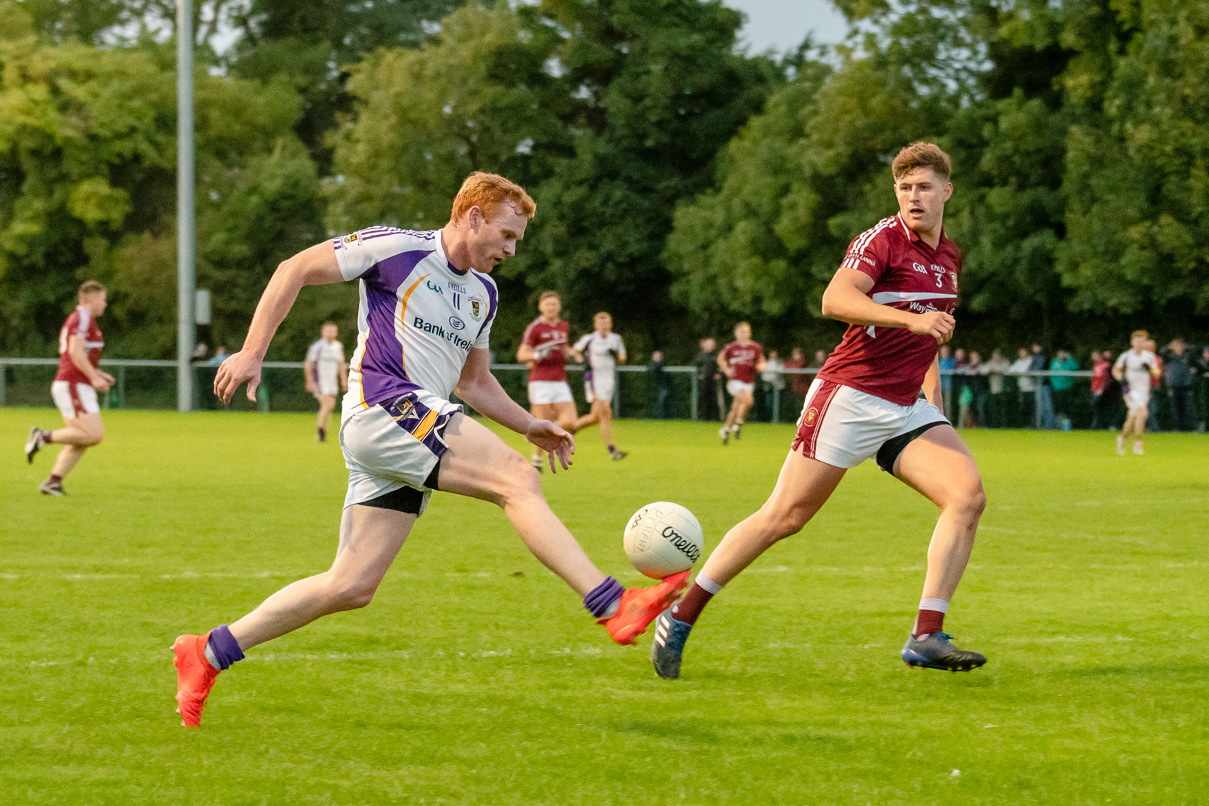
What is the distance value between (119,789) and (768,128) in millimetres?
37383

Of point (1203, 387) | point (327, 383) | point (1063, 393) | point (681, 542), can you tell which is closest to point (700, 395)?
point (1063, 393)

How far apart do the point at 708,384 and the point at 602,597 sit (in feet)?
101

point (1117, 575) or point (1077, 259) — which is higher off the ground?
point (1077, 259)

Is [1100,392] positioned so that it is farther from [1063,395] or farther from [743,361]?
[743,361]

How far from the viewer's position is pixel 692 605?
635 centimetres

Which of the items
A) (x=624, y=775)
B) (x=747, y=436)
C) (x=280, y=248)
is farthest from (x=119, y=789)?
(x=280, y=248)

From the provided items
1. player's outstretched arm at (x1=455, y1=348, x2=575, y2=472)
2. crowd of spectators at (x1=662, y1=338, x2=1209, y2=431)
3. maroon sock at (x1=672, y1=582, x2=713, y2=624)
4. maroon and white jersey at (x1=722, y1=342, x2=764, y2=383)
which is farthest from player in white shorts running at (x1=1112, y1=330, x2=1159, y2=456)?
player's outstretched arm at (x1=455, y1=348, x2=575, y2=472)

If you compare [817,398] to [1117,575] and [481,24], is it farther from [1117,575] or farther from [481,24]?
[481,24]

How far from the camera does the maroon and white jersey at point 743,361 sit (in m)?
27.5

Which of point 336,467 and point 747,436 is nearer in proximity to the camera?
point 336,467

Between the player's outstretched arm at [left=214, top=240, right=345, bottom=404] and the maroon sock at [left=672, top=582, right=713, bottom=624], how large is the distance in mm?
2022

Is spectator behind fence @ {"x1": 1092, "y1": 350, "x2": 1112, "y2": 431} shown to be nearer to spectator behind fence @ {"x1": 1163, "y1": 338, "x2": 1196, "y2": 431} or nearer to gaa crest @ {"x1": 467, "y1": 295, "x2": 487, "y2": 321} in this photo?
spectator behind fence @ {"x1": 1163, "y1": 338, "x2": 1196, "y2": 431}

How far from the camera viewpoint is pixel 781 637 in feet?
23.4

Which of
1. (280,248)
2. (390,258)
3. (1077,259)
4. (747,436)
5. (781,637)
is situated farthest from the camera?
(280,248)
